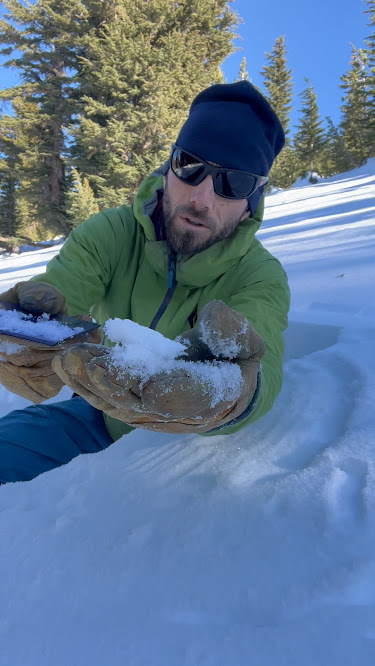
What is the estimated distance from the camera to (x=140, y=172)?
52.3 ft

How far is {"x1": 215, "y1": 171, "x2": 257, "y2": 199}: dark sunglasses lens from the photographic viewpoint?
5.23ft

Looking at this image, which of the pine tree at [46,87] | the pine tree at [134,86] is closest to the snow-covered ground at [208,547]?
the pine tree at [134,86]

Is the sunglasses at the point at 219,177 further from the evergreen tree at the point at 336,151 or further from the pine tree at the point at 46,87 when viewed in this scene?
the evergreen tree at the point at 336,151

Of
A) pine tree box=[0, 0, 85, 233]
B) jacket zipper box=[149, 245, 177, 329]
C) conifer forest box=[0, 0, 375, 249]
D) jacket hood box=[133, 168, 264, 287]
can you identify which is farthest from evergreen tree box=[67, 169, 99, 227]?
jacket zipper box=[149, 245, 177, 329]

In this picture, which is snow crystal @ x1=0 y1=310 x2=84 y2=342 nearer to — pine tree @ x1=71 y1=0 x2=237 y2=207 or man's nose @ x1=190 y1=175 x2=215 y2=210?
man's nose @ x1=190 y1=175 x2=215 y2=210

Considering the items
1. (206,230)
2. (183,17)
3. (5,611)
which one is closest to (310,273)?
(206,230)

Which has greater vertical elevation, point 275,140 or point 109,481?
point 275,140

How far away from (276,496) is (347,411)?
554 millimetres

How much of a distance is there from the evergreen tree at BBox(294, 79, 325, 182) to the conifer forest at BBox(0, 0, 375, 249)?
1480cm

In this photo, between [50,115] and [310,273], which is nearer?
[310,273]

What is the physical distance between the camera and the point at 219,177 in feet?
5.24

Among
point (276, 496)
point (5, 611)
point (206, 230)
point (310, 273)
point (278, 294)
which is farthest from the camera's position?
point (310, 273)

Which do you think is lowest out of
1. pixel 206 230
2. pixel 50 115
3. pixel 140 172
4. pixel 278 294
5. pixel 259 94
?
pixel 278 294

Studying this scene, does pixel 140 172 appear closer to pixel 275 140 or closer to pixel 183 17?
pixel 183 17
